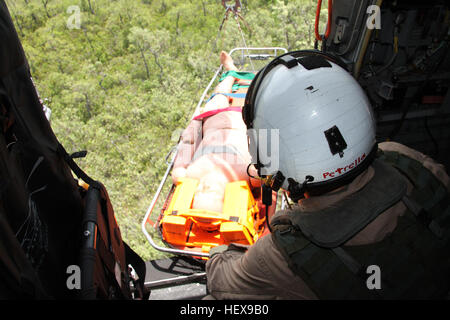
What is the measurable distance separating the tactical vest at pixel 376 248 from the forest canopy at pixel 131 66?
3.33 m

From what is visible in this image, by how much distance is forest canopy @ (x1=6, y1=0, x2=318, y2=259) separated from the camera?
587 centimetres

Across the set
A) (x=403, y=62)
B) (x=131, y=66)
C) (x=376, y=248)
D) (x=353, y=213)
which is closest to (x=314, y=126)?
(x=353, y=213)

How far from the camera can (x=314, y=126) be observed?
143 centimetres

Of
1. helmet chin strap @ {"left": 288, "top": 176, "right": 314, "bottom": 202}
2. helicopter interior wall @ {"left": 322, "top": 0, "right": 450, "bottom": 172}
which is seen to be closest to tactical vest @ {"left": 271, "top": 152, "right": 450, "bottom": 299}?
helmet chin strap @ {"left": 288, "top": 176, "right": 314, "bottom": 202}

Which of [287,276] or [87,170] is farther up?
[287,276]

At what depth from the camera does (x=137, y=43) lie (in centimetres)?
944

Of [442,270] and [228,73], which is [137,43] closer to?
[228,73]

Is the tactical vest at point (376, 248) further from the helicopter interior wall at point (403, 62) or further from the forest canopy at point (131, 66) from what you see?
the forest canopy at point (131, 66)

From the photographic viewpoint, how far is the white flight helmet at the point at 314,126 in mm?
1432

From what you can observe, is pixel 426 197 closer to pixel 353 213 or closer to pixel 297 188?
pixel 353 213

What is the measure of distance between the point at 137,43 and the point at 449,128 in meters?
8.61

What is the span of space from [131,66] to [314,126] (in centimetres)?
842

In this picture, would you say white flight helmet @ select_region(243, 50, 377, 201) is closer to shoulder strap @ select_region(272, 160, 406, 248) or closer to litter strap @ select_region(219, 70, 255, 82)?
shoulder strap @ select_region(272, 160, 406, 248)
